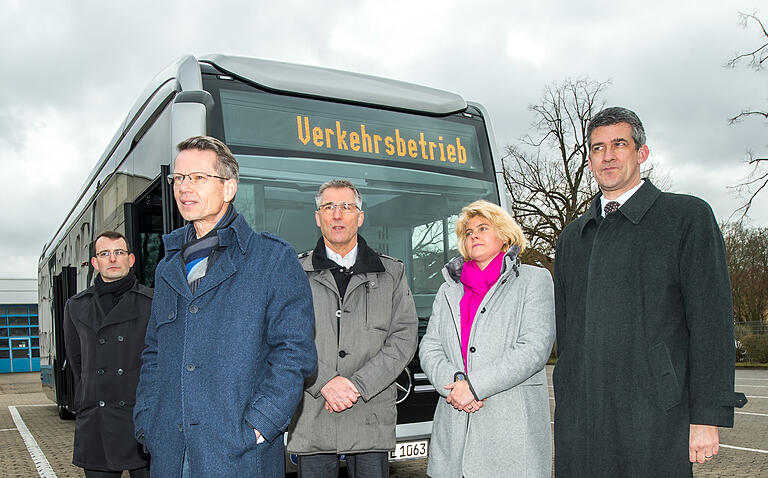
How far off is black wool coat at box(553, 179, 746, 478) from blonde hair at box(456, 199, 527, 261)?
0.58 m

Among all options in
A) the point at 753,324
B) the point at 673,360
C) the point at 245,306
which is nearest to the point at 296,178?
the point at 245,306

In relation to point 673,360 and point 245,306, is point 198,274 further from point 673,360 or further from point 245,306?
point 673,360

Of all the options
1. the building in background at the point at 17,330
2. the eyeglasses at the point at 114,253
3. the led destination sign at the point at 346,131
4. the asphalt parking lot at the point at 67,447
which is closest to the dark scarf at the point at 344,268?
the led destination sign at the point at 346,131

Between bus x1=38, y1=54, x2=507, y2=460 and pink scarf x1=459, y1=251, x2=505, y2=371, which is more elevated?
bus x1=38, y1=54, x2=507, y2=460

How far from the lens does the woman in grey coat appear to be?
10.5ft

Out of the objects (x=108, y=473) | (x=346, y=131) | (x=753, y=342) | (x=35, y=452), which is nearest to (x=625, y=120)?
(x=346, y=131)

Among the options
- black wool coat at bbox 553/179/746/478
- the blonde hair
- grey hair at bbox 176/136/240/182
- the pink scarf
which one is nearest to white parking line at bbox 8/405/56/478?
the pink scarf

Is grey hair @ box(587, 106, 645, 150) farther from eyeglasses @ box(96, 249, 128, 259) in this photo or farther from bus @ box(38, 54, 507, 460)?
eyeglasses @ box(96, 249, 128, 259)

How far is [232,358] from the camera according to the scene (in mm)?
2367

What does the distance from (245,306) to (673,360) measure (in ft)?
5.34

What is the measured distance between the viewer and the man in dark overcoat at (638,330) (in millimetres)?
2543

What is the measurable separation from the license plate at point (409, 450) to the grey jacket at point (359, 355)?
33.1 inches

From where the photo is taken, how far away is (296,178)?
462cm

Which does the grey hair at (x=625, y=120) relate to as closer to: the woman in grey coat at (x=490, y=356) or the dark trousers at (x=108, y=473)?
the woman in grey coat at (x=490, y=356)
